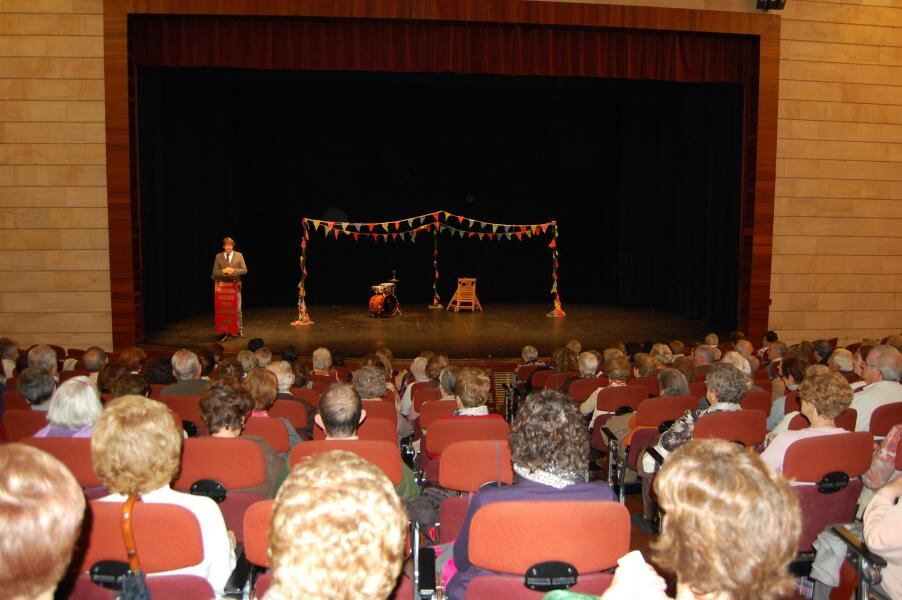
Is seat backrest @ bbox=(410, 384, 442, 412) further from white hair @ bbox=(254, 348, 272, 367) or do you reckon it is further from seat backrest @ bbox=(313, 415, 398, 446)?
seat backrest @ bbox=(313, 415, 398, 446)

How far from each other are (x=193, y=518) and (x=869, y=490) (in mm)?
3092

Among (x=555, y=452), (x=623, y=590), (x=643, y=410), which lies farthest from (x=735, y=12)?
(x=623, y=590)

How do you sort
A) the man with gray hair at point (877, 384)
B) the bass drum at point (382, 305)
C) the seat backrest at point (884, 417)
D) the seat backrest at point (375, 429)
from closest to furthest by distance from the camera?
the seat backrest at point (375, 429) → the seat backrest at point (884, 417) → the man with gray hair at point (877, 384) → the bass drum at point (382, 305)

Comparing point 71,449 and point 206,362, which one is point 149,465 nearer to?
point 71,449

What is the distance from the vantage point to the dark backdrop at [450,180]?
14602 mm

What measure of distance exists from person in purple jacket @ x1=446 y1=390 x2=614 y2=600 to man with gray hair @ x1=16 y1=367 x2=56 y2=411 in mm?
3028

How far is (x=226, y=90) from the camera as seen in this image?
15.5 m

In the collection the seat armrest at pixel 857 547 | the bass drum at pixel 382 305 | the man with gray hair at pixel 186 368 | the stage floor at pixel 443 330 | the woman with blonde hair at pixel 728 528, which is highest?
the woman with blonde hair at pixel 728 528

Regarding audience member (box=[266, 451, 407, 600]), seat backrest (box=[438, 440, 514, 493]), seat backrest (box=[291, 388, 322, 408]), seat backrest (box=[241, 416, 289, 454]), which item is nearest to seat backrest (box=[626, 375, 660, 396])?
seat backrest (box=[291, 388, 322, 408])

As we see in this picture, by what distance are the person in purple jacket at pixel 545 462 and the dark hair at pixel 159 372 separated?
3494mm

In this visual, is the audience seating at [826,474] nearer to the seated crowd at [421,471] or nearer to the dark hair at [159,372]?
the seated crowd at [421,471]

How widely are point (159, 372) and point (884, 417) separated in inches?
181

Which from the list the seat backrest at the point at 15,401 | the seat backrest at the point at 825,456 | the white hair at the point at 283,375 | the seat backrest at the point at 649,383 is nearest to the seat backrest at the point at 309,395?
the white hair at the point at 283,375

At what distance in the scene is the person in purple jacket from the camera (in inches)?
92.9
